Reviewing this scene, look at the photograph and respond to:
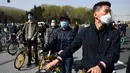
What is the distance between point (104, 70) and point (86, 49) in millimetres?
390

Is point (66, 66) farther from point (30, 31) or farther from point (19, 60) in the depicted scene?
point (19, 60)

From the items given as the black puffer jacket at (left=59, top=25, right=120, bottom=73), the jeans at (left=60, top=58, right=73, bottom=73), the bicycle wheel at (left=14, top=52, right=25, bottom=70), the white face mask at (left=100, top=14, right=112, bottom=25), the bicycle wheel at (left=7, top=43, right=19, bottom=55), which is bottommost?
the bicycle wheel at (left=7, top=43, right=19, bottom=55)

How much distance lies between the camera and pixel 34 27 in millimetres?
10195

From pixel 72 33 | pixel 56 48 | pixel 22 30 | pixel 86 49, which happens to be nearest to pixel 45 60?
pixel 56 48

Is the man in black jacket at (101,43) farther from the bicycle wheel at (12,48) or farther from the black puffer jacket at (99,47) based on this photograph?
the bicycle wheel at (12,48)

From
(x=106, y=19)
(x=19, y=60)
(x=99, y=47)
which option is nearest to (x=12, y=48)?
(x=19, y=60)

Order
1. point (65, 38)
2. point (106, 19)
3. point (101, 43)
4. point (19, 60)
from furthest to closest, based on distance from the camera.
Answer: point (19, 60), point (65, 38), point (101, 43), point (106, 19)

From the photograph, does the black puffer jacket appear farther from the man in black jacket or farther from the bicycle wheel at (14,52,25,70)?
the bicycle wheel at (14,52,25,70)

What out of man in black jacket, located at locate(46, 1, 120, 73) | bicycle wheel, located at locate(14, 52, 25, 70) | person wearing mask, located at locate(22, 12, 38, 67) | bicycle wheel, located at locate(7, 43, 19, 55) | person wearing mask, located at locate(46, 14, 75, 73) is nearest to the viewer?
man in black jacket, located at locate(46, 1, 120, 73)

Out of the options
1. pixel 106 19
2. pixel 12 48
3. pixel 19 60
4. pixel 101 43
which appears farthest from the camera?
pixel 12 48

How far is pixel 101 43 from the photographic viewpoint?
3.34 meters

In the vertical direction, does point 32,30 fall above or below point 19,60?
above

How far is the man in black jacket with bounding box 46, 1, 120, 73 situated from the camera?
322 centimetres

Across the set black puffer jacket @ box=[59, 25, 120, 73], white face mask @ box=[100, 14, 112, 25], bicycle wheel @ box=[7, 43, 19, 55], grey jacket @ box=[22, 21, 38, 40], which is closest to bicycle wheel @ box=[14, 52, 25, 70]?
grey jacket @ box=[22, 21, 38, 40]
